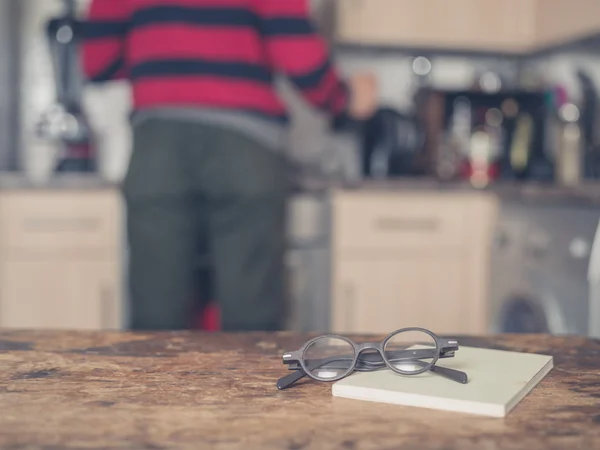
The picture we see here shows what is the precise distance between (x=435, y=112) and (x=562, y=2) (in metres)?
0.58

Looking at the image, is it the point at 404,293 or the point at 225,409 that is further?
the point at 404,293

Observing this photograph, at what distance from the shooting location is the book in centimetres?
58

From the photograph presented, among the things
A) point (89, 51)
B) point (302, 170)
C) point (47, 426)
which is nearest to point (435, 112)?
point (302, 170)

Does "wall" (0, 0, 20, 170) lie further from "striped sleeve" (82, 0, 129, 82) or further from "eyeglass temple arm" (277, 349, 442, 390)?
"eyeglass temple arm" (277, 349, 442, 390)

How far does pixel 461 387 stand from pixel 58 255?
2015 mm

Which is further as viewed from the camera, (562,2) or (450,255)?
(562,2)

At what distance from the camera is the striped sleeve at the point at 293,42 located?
1.99m

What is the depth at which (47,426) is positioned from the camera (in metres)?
0.53

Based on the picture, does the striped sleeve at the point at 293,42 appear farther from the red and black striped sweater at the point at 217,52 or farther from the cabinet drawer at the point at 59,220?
the cabinet drawer at the point at 59,220

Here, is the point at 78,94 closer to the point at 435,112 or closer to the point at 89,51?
the point at 89,51

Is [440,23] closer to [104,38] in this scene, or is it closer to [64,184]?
[104,38]

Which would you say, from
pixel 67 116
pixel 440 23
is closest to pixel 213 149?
pixel 67 116

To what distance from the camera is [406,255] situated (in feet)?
8.18

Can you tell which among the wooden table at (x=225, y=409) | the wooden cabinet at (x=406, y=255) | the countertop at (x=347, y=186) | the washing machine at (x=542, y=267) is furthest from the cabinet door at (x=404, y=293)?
the wooden table at (x=225, y=409)
